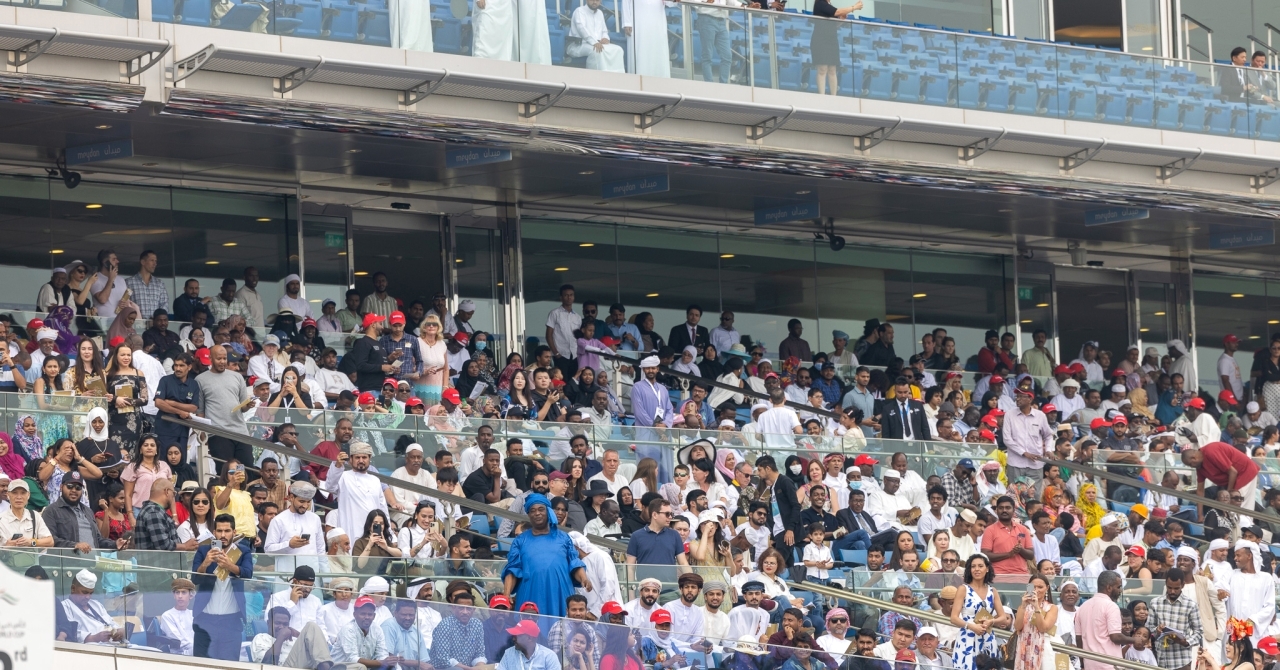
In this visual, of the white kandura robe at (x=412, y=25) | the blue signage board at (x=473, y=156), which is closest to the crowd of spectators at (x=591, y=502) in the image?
the blue signage board at (x=473, y=156)

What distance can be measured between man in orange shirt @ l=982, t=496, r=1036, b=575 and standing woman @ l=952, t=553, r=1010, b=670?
8.60 feet

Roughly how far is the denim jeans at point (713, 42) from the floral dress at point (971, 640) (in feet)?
32.0

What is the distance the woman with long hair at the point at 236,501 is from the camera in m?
16.9

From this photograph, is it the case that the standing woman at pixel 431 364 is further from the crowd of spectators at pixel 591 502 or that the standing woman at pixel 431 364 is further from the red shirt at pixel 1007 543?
the red shirt at pixel 1007 543

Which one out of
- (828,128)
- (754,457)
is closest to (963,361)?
(828,128)

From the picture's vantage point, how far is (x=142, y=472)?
1700cm

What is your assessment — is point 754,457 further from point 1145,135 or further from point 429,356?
point 1145,135

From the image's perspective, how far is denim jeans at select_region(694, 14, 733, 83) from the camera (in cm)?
2466

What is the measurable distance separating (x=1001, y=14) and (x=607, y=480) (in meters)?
14.5

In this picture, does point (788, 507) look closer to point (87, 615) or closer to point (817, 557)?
point (817, 557)

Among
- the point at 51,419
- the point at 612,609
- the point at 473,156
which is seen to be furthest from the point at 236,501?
the point at 473,156

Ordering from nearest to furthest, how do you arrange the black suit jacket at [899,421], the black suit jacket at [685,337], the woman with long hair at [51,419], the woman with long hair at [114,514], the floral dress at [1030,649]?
1. the woman with long hair at [114,514]
2. the floral dress at [1030,649]
3. the woman with long hair at [51,419]
4. the black suit jacket at [899,421]
5. the black suit jacket at [685,337]

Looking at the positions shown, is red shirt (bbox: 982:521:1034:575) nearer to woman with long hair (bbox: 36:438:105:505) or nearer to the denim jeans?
the denim jeans

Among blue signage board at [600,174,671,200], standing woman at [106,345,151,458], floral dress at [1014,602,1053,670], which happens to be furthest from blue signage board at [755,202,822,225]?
floral dress at [1014,602,1053,670]
